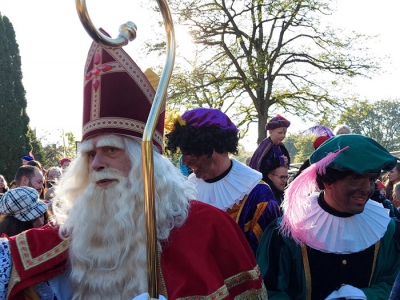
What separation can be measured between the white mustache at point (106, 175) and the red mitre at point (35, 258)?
331 mm

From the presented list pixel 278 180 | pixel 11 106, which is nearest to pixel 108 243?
pixel 278 180

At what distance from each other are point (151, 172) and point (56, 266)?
1.03m

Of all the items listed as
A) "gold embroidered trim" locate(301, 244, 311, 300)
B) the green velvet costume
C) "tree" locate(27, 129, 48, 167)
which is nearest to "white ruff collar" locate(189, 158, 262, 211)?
the green velvet costume

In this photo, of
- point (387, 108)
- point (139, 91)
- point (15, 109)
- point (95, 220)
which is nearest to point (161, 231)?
point (95, 220)

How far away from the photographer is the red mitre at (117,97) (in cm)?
246

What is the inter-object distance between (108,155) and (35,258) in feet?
1.86

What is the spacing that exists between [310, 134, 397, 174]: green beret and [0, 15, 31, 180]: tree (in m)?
20.4

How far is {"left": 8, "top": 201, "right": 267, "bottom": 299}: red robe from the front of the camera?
2.22 m

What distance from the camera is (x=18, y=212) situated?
307 cm

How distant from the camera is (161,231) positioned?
2.34 m

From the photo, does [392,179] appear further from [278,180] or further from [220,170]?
[220,170]

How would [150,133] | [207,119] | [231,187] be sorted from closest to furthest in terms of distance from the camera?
[150,133] → [231,187] → [207,119]

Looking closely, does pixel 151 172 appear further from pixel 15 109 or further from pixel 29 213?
pixel 15 109

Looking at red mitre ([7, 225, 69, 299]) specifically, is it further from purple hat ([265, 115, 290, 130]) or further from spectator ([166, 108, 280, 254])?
purple hat ([265, 115, 290, 130])
